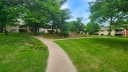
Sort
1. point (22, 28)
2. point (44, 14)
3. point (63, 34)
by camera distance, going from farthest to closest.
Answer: point (22, 28), point (63, 34), point (44, 14)

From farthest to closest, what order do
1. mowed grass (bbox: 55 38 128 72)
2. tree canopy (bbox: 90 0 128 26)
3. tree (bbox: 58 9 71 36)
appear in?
tree (bbox: 58 9 71 36)
tree canopy (bbox: 90 0 128 26)
mowed grass (bbox: 55 38 128 72)

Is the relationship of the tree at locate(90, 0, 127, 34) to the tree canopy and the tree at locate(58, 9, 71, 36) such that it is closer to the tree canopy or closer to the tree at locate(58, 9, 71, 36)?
the tree canopy

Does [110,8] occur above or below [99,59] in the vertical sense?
above

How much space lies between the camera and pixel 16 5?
2098cm

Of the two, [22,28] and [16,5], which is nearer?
[16,5]

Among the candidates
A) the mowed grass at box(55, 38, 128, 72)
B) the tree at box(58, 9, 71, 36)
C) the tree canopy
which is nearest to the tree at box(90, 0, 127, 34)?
the tree canopy

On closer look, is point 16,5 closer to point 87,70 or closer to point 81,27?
point 87,70

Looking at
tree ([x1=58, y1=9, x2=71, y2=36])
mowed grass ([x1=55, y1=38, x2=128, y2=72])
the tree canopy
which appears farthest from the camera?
tree ([x1=58, y1=9, x2=71, y2=36])

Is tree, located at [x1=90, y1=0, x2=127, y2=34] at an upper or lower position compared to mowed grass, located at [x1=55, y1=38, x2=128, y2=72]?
upper

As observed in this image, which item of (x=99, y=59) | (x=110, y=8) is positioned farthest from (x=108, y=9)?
(x=99, y=59)

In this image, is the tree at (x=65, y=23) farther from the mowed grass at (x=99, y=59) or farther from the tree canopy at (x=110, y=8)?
the mowed grass at (x=99, y=59)

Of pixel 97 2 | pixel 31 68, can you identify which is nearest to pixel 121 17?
pixel 97 2

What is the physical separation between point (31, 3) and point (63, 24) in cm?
1168

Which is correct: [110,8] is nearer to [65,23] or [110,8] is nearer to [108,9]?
[108,9]
